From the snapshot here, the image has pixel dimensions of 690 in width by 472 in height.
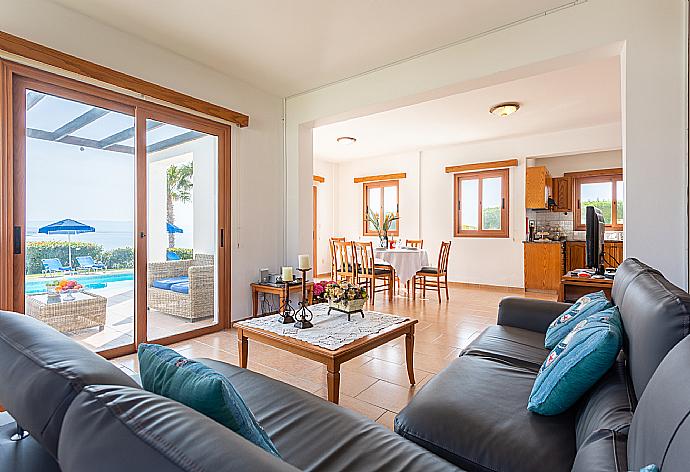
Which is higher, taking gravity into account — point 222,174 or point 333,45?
point 333,45

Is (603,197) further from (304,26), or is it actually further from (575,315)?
(304,26)

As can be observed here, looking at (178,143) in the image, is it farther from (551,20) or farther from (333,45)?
(551,20)

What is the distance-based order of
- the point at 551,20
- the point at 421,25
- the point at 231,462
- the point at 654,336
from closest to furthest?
1. the point at 231,462
2. the point at 654,336
3. the point at 551,20
4. the point at 421,25

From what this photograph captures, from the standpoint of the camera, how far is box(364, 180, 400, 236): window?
8.10m

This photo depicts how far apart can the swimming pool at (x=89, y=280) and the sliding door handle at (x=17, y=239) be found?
0.24m

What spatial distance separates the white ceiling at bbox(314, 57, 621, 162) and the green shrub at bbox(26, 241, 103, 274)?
11.6ft

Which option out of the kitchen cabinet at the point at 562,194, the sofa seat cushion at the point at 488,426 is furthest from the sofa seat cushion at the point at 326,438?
the kitchen cabinet at the point at 562,194

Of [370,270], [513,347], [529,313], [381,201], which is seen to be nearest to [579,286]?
[529,313]

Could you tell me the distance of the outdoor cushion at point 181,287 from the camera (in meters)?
3.70

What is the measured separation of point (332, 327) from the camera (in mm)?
2451

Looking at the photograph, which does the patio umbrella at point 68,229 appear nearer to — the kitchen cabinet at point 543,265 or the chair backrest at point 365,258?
the chair backrest at point 365,258

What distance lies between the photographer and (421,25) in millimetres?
3066

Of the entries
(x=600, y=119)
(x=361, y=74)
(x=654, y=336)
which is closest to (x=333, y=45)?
(x=361, y=74)

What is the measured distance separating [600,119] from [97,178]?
639 centimetres
